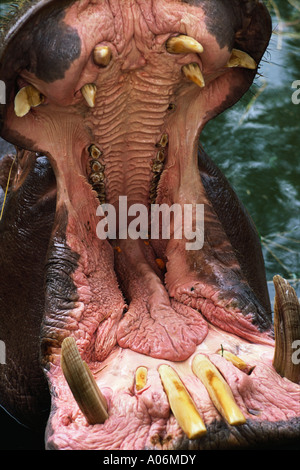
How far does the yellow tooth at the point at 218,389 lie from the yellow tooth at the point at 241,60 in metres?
0.96

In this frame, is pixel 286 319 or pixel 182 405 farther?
pixel 286 319

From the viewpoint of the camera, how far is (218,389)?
7.09 feet

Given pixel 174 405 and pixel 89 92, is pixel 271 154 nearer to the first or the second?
pixel 89 92

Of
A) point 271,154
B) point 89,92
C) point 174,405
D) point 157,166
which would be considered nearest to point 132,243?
point 157,166

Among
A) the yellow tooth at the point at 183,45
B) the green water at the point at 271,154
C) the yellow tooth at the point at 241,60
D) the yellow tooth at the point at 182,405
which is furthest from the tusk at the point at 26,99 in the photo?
the green water at the point at 271,154

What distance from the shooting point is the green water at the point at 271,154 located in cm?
448

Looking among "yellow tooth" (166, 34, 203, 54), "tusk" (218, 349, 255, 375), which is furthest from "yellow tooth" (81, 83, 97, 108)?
"tusk" (218, 349, 255, 375)

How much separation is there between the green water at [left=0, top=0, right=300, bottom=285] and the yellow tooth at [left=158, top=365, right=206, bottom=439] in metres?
2.16

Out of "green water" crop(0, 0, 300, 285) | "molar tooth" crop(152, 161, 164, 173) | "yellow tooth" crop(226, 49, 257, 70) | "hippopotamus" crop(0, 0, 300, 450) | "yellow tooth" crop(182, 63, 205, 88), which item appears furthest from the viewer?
"green water" crop(0, 0, 300, 285)

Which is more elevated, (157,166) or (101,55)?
(101,55)

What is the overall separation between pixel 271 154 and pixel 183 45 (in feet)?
8.40

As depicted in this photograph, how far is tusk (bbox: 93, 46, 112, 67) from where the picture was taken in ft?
7.64

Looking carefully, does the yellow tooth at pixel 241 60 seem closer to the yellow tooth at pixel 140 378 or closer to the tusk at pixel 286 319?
the tusk at pixel 286 319

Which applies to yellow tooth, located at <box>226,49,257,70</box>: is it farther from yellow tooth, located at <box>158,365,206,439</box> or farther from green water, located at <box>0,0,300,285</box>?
green water, located at <box>0,0,300,285</box>
